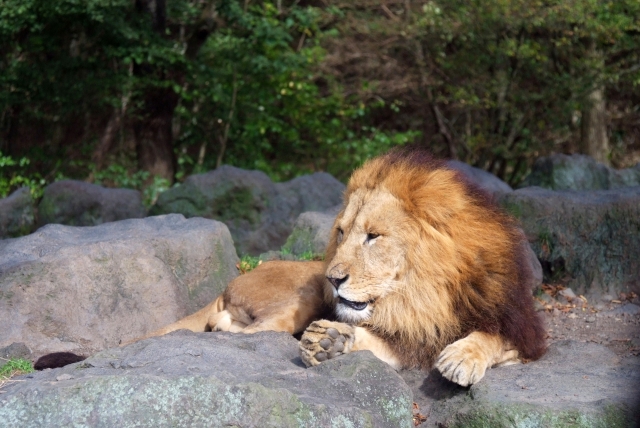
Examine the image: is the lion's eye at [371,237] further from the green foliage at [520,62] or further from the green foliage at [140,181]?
the green foliage at [520,62]

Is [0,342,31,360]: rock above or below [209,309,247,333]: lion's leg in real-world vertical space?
below

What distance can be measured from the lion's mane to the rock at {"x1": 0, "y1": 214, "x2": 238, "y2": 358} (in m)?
1.58

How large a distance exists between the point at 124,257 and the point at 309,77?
7808 millimetres

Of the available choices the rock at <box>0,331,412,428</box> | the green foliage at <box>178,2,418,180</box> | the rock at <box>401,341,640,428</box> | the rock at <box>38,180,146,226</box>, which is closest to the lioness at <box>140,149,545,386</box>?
the rock at <box>401,341,640,428</box>

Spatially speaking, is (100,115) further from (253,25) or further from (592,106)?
(592,106)

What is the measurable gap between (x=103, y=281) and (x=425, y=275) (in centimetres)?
199

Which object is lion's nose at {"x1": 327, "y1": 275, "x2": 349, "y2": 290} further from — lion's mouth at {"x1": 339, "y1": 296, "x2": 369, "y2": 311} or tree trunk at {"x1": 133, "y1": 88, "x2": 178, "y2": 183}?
tree trunk at {"x1": 133, "y1": 88, "x2": 178, "y2": 183}

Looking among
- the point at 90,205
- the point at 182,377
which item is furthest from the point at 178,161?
the point at 182,377

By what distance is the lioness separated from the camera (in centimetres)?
395

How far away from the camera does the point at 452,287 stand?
13.1 ft

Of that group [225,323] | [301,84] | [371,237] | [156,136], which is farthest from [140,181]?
[371,237]

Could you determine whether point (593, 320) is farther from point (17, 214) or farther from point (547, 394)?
point (17, 214)

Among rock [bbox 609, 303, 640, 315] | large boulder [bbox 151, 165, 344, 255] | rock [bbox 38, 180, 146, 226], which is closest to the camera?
rock [bbox 609, 303, 640, 315]

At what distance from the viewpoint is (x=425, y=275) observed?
3.96 meters
